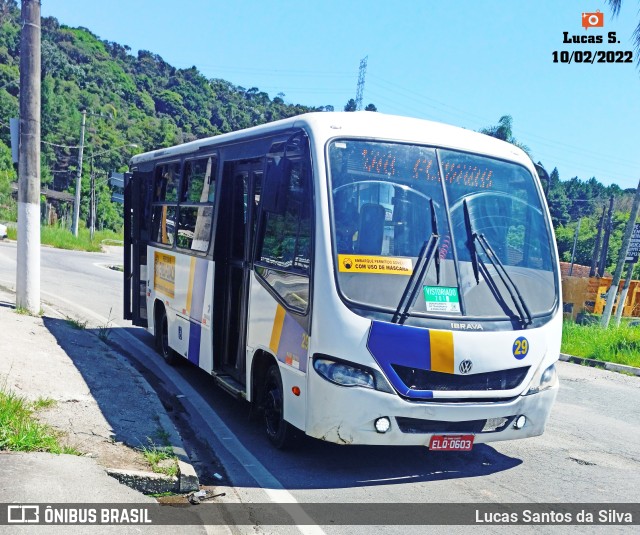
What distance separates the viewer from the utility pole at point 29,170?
38.0 ft

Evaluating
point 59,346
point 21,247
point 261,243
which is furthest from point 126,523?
point 21,247

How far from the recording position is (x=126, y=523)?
14.2 feet

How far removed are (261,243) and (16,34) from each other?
374ft

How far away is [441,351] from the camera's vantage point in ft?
17.1

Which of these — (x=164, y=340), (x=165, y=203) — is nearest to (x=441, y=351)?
(x=164, y=340)

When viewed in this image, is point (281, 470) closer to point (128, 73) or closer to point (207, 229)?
point (207, 229)

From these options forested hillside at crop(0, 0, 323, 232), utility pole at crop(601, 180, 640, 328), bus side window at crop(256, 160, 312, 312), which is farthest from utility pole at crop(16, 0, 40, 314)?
forested hillside at crop(0, 0, 323, 232)

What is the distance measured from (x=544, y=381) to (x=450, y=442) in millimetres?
1116

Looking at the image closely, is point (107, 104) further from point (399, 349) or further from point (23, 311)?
point (399, 349)

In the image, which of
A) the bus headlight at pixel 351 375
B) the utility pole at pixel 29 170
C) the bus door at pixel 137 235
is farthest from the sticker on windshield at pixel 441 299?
the utility pole at pixel 29 170

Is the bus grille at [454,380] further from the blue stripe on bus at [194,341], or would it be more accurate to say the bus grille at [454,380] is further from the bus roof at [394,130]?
the blue stripe on bus at [194,341]

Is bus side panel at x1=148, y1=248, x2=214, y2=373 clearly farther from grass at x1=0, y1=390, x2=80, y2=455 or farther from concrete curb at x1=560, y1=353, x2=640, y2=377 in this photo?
concrete curb at x1=560, y1=353, x2=640, y2=377

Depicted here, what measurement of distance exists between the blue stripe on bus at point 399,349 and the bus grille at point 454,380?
5 centimetres

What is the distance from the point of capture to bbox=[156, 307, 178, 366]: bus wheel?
9883 millimetres
